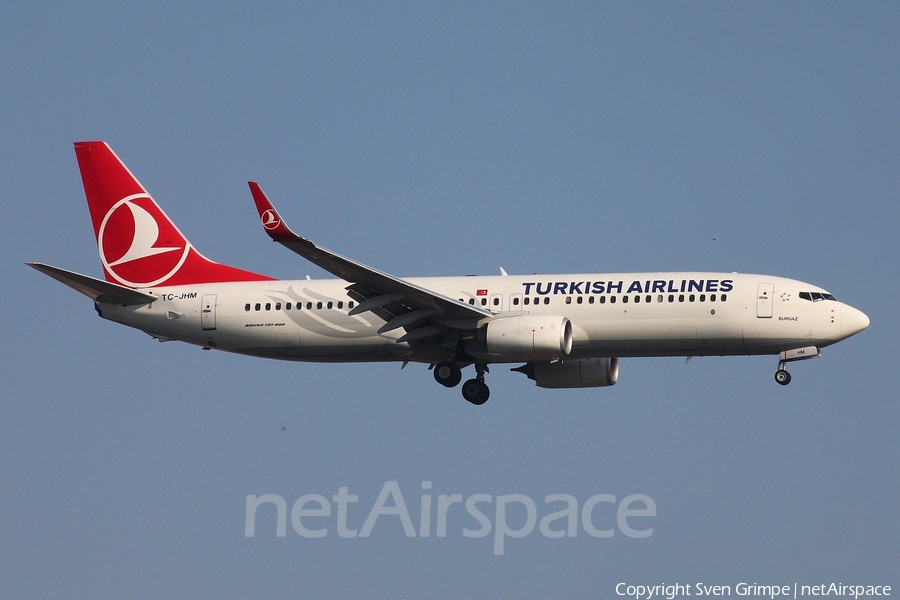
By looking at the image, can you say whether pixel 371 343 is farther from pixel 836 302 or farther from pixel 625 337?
pixel 836 302

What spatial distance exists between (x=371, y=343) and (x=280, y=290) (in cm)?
414

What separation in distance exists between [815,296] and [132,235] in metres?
25.3

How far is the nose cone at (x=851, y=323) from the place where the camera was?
44250 mm

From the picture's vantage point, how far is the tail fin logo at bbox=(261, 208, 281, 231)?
131 ft

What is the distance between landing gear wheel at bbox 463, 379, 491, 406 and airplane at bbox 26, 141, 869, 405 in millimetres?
61

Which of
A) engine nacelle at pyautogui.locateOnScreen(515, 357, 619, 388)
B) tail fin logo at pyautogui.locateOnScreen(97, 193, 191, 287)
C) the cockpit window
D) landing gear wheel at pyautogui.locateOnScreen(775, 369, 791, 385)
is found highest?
tail fin logo at pyautogui.locateOnScreen(97, 193, 191, 287)

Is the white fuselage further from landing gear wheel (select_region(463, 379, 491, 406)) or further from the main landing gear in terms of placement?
landing gear wheel (select_region(463, 379, 491, 406))

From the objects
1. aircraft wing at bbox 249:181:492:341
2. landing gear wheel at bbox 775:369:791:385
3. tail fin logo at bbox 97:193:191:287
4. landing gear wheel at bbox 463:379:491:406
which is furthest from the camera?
tail fin logo at bbox 97:193:191:287

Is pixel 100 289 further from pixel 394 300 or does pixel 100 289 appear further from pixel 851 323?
pixel 851 323

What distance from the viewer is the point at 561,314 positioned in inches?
1790

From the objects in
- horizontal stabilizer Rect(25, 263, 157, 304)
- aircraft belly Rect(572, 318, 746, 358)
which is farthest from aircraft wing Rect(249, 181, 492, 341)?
horizontal stabilizer Rect(25, 263, 157, 304)

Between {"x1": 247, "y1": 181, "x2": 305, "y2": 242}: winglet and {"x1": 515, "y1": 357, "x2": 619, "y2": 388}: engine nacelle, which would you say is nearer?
{"x1": 247, "y1": 181, "x2": 305, "y2": 242}: winglet

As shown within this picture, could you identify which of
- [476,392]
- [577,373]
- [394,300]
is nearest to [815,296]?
[577,373]

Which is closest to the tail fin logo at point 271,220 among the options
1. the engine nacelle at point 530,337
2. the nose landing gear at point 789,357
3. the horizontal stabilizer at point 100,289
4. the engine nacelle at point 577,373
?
the engine nacelle at point 530,337
